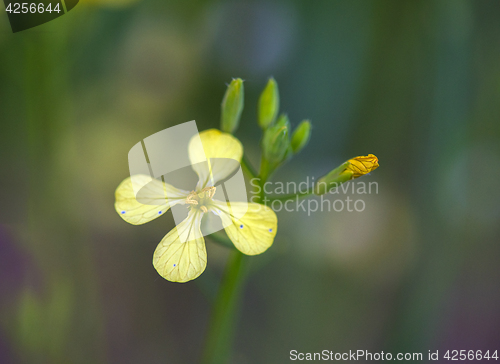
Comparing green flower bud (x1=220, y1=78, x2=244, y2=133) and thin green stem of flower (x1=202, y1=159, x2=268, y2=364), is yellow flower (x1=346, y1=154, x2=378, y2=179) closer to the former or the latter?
thin green stem of flower (x1=202, y1=159, x2=268, y2=364)

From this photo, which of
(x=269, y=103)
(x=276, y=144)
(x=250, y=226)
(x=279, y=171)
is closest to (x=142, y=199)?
(x=250, y=226)

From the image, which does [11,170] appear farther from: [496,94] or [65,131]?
[496,94]

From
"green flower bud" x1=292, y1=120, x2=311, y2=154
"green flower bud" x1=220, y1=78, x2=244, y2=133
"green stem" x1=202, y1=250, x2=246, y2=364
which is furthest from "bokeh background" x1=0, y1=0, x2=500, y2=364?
"green flower bud" x1=220, y1=78, x2=244, y2=133

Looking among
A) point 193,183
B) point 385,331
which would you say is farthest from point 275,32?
point 385,331

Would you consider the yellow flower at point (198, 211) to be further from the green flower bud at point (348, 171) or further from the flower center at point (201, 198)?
the green flower bud at point (348, 171)

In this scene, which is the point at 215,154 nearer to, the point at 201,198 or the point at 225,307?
the point at 201,198

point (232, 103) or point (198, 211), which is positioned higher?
point (232, 103)
